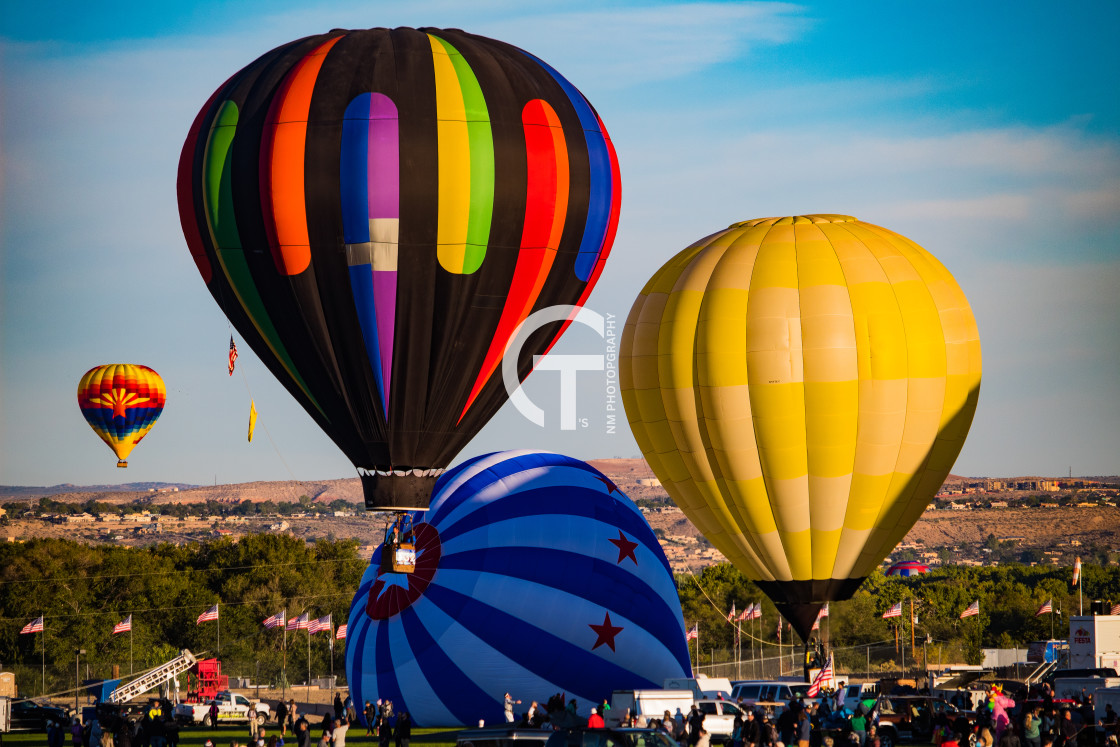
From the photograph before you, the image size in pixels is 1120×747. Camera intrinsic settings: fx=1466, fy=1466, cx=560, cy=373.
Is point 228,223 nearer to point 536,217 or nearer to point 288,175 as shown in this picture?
point 288,175

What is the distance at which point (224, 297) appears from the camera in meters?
25.3

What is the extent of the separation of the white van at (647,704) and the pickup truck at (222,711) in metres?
12.2

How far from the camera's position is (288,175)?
23.5 m

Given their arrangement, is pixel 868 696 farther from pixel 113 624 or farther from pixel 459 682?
pixel 113 624

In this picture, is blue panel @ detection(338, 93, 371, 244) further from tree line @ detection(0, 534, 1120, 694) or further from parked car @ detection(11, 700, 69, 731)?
tree line @ detection(0, 534, 1120, 694)

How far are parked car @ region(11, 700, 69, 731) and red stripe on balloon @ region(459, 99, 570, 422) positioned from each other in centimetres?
1713

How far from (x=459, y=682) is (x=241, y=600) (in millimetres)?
66195

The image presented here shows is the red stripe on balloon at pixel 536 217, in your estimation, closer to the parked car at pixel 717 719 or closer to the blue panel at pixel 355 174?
the blue panel at pixel 355 174

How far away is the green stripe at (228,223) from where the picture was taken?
952 inches

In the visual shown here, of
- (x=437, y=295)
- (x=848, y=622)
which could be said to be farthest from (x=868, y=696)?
(x=848, y=622)

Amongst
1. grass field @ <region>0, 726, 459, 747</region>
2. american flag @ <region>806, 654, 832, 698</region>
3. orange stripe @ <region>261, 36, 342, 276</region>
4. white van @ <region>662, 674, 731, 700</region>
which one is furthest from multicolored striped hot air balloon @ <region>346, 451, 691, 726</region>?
orange stripe @ <region>261, 36, 342, 276</region>

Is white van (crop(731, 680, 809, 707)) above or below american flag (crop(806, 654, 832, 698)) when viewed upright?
below

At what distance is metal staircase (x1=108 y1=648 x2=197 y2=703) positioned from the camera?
45688 mm

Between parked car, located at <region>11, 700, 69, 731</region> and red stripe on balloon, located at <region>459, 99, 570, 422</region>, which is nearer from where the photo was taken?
red stripe on balloon, located at <region>459, 99, 570, 422</region>
